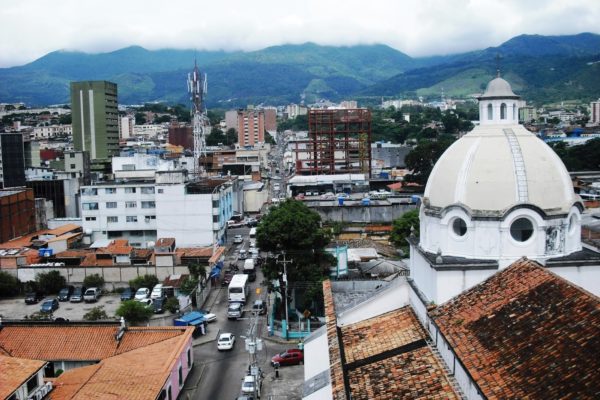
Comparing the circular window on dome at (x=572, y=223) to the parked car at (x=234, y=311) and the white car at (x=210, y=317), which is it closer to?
the parked car at (x=234, y=311)

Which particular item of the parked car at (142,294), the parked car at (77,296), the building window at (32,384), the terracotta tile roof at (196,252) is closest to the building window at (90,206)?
the terracotta tile roof at (196,252)

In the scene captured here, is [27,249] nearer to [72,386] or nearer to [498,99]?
[72,386]

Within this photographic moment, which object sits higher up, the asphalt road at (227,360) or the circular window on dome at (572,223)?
the circular window on dome at (572,223)

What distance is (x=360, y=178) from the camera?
224 feet

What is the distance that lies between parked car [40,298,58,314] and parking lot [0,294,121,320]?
0.28 metres

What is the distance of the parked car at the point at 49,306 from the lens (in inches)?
1262

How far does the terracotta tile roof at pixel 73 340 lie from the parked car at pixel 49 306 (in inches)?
305

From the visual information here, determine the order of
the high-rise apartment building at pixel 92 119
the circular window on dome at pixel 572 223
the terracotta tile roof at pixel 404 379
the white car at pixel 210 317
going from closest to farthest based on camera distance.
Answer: the terracotta tile roof at pixel 404 379 < the circular window on dome at pixel 572 223 < the white car at pixel 210 317 < the high-rise apartment building at pixel 92 119

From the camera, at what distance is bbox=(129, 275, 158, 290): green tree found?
Result: 35.1 meters

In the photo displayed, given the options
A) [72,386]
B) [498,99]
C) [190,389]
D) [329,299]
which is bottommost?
[190,389]

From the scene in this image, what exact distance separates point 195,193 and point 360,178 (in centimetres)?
2735

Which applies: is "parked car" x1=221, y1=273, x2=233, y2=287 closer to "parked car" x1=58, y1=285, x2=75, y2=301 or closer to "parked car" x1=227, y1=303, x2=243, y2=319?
"parked car" x1=227, y1=303, x2=243, y2=319

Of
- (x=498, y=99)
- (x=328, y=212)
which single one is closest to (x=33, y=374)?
(x=498, y=99)

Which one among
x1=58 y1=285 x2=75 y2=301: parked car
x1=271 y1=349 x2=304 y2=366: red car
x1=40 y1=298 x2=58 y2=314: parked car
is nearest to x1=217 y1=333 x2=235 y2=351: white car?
x1=271 y1=349 x2=304 y2=366: red car
